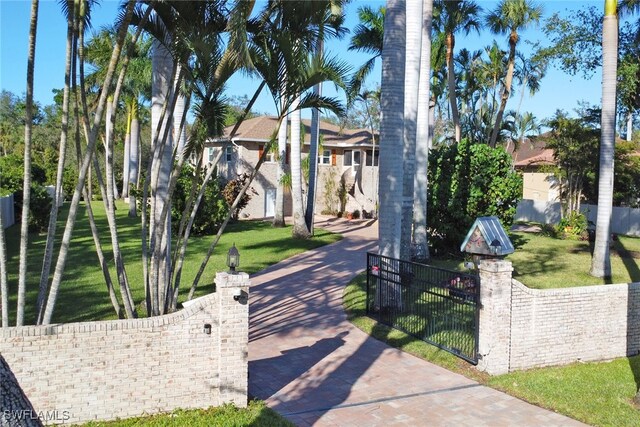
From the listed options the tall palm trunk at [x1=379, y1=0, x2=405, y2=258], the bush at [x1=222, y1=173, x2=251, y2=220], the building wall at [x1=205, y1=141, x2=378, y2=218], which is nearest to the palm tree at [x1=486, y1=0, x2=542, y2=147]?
the building wall at [x1=205, y1=141, x2=378, y2=218]

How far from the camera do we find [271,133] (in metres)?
34.0

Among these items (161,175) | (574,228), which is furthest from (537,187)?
(161,175)

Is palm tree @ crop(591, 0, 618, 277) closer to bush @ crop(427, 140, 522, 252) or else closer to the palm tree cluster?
bush @ crop(427, 140, 522, 252)

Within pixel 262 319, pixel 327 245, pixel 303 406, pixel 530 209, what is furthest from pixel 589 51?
pixel 303 406

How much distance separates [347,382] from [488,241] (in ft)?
9.67

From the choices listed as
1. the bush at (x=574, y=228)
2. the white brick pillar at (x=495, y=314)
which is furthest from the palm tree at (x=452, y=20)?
the white brick pillar at (x=495, y=314)

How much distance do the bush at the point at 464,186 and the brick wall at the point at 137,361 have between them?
12.4 m

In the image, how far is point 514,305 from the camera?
834cm

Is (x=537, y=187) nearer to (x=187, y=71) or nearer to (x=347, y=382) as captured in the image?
(x=347, y=382)

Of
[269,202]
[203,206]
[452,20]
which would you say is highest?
[452,20]

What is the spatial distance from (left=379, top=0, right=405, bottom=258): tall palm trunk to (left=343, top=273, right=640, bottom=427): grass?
2651mm

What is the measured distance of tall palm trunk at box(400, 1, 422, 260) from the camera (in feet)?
40.3

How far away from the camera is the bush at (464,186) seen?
59.7 feet

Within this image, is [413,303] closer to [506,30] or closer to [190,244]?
[190,244]
